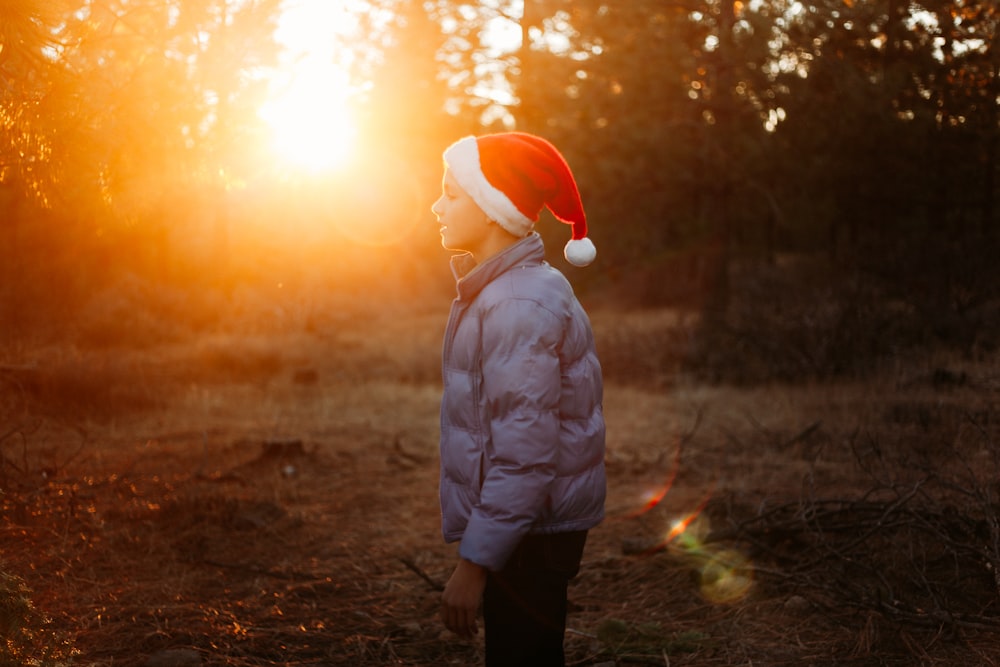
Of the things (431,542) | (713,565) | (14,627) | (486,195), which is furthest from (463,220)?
(431,542)

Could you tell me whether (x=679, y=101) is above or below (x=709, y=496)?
above

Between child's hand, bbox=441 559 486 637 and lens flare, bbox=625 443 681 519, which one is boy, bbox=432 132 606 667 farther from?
lens flare, bbox=625 443 681 519

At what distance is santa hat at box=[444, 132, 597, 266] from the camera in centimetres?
222

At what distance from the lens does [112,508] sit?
15.2ft

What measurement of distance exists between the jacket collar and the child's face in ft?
0.26

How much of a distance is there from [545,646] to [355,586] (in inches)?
82.2

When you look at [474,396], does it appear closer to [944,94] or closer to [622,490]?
[622,490]

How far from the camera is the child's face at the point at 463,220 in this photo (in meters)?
2.28

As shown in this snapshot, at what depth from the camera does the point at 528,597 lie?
2178 millimetres

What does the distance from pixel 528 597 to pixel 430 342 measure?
12512 mm

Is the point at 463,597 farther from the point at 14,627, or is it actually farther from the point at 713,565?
the point at 713,565

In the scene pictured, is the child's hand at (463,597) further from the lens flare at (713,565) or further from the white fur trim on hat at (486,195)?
the lens flare at (713,565)

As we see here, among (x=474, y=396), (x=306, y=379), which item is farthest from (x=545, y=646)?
(x=306, y=379)

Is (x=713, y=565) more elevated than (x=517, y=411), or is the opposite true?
(x=517, y=411)
